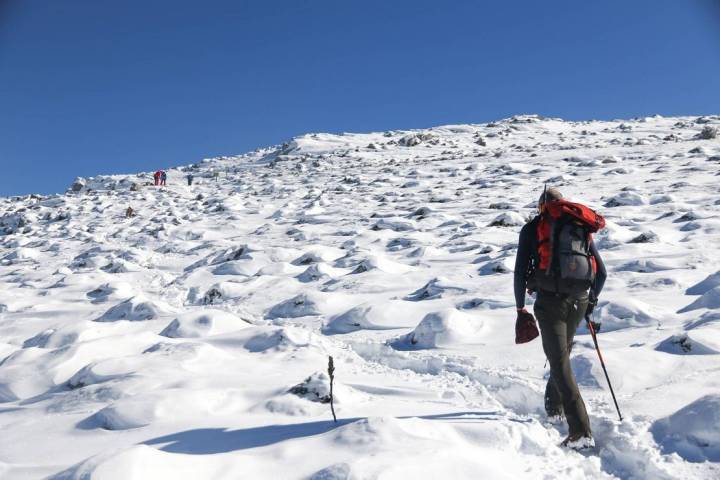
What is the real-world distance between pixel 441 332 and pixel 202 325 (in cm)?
310

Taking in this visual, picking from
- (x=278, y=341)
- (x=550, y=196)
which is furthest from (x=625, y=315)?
(x=278, y=341)

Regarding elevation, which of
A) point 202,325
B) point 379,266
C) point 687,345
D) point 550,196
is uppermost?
point 550,196

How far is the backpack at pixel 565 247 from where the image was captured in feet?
12.3

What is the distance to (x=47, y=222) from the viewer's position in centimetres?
2241

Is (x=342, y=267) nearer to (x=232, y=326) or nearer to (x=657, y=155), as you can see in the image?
(x=232, y=326)

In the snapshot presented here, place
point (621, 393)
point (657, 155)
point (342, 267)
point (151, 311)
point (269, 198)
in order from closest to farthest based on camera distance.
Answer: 1. point (621, 393)
2. point (151, 311)
3. point (342, 267)
4. point (657, 155)
5. point (269, 198)

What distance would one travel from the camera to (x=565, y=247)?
378 centimetres

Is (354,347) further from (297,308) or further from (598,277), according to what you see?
(598,277)

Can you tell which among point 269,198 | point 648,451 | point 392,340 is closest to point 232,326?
point 392,340

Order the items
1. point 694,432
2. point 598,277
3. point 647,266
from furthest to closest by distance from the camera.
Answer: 1. point 647,266
2. point 598,277
3. point 694,432

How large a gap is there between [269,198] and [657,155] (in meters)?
15.8

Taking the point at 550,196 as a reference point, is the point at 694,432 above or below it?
below

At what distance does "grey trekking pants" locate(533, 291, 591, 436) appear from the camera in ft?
12.2

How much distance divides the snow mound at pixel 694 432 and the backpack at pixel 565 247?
1079 mm
